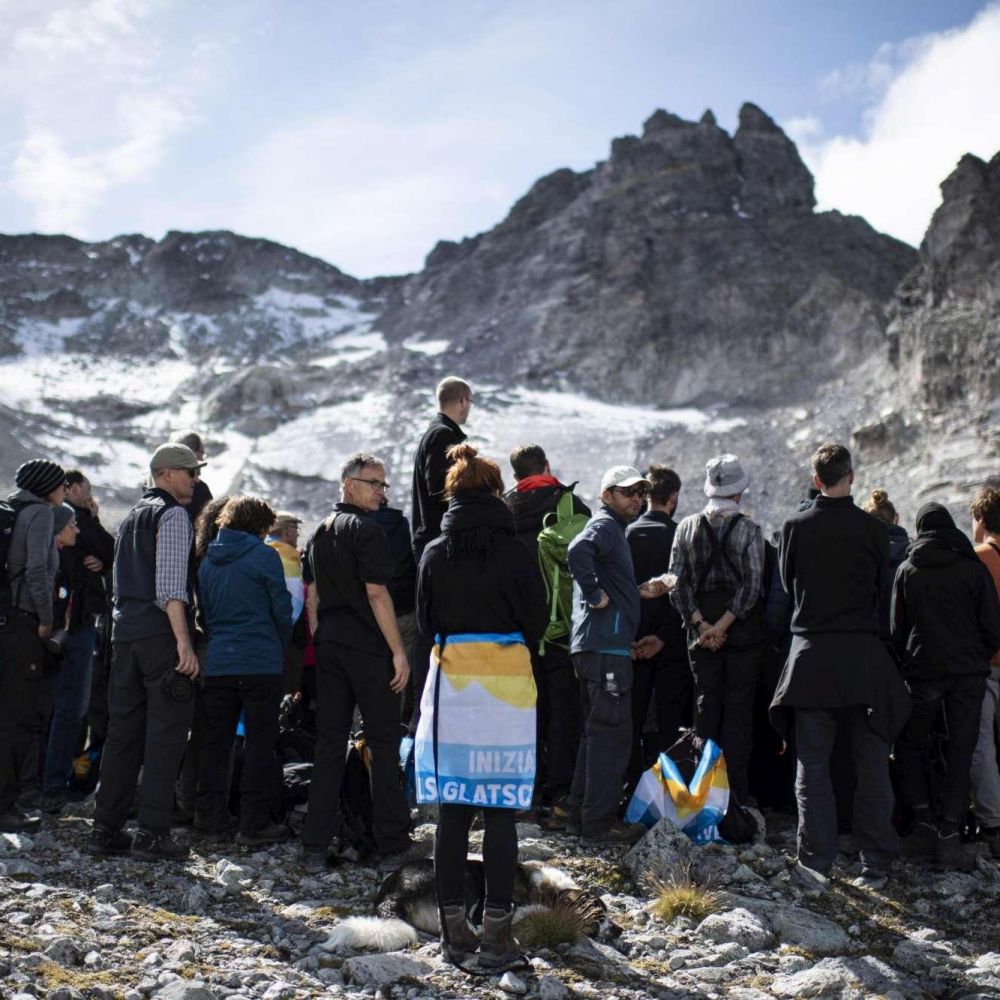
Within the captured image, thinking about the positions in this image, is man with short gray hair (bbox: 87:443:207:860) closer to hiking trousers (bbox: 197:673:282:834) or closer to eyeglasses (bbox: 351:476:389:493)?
hiking trousers (bbox: 197:673:282:834)

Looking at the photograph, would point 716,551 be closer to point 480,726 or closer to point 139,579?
point 480,726

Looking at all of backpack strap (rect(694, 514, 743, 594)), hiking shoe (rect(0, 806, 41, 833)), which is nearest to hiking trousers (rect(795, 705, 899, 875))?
backpack strap (rect(694, 514, 743, 594))

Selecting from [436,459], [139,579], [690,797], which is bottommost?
[690,797]

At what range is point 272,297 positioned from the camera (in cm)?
13600

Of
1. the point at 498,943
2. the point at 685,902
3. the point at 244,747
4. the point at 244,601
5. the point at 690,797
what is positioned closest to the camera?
the point at 498,943

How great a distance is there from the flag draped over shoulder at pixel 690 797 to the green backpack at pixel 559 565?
47.5 inches

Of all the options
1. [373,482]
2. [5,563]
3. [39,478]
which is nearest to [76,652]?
[5,563]

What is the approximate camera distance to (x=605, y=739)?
23.4 ft

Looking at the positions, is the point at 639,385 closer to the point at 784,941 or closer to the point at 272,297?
the point at 272,297

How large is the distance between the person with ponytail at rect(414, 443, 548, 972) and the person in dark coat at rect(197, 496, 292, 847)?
2351 millimetres

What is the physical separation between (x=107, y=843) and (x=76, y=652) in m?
2.45

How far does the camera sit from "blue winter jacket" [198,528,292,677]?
741cm

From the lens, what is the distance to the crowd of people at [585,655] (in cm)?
672

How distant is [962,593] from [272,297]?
442 ft
